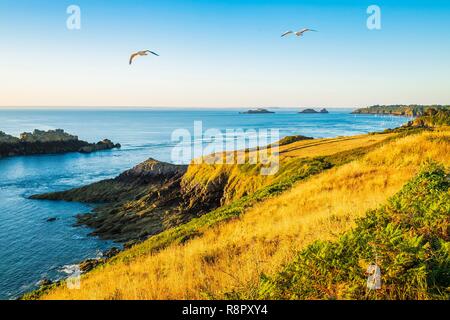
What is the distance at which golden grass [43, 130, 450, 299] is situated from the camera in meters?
7.20

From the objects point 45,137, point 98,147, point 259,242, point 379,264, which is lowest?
point 98,147

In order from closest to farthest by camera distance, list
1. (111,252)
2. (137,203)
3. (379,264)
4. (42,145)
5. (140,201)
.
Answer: (379,264) < (111,252) < (137,203) < (140,201) < (42,145)

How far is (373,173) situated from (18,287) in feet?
85.5

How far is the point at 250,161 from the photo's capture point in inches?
1569

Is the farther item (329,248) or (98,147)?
(98,147)

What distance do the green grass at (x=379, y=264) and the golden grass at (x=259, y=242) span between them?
60cm

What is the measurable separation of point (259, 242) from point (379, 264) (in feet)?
17.7

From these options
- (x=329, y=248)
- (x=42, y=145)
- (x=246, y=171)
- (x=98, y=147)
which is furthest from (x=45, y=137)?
(x=329, y=248)

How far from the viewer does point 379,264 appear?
467 centimetres

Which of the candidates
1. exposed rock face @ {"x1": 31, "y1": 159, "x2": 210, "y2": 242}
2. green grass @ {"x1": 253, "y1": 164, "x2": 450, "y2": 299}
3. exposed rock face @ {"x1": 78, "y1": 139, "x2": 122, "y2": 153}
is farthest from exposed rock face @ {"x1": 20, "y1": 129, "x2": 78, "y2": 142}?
green grass @ {"x1": 253, "y1": 164, "x2": 450, "y2": 299}

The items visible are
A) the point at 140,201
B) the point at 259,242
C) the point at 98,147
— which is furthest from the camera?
the point at 98,147

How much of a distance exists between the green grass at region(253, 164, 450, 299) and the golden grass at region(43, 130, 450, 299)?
604mm

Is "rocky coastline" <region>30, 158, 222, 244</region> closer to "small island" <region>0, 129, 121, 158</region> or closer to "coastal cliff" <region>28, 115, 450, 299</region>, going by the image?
"coastal cliff" <region>28, 115, 450, 299</region>

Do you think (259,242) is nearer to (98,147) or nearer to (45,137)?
(98,147)
